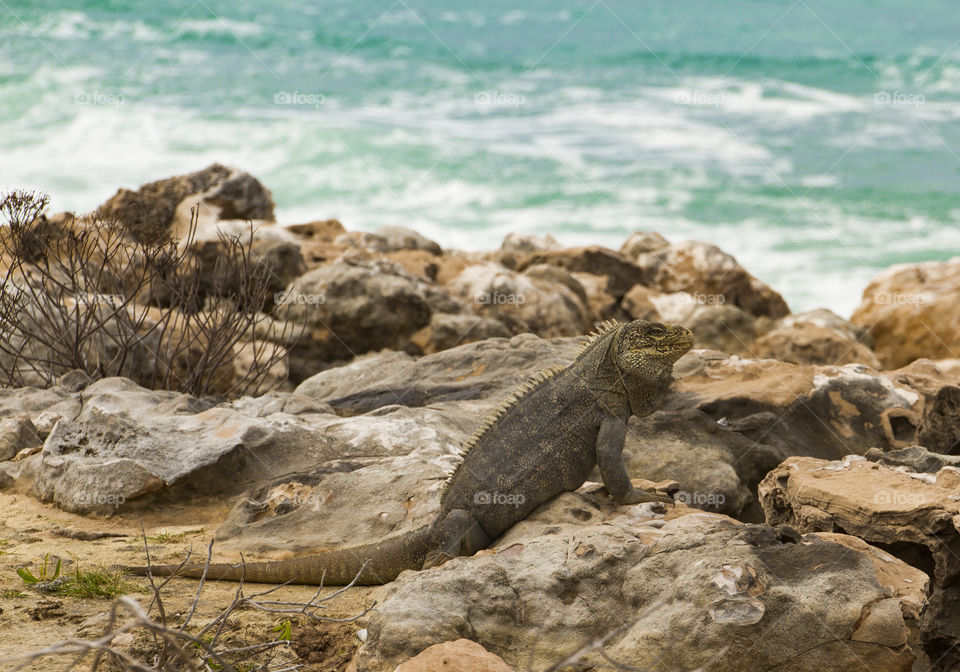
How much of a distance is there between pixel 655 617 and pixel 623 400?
1.58m

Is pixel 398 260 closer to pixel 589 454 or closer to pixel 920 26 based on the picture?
pixel 589 454

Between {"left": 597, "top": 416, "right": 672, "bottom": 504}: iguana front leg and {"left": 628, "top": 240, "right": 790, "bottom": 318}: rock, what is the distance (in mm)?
9098

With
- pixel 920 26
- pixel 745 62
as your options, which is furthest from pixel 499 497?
pixel 920 26

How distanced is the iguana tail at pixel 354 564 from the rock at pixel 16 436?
223 centimetres

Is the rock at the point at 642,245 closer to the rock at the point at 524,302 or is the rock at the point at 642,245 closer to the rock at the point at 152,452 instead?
the rock at the point at 524,302

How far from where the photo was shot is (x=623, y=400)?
4812 mm

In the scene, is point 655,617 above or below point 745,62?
below

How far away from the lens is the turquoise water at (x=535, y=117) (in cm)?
2047

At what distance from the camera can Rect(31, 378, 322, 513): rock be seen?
17.5 ft

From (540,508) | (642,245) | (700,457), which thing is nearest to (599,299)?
(642,245)
